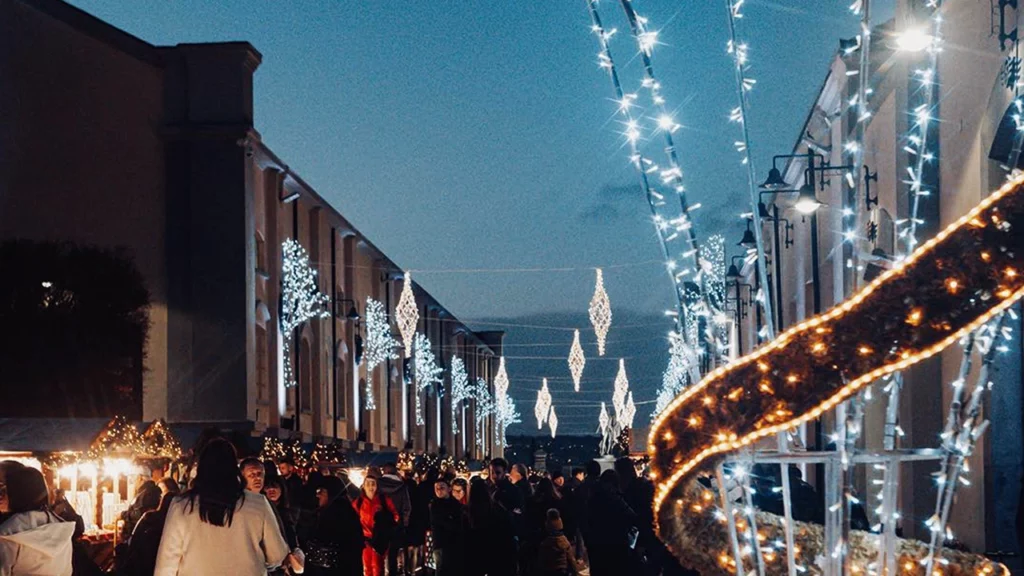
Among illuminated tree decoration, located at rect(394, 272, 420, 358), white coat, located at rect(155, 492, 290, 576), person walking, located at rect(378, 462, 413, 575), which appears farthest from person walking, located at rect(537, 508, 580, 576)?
illuminated tree decoration, located at rect(394, 272, 420, 358)

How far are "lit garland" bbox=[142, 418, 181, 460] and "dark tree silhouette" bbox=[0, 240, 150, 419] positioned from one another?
6.69 m

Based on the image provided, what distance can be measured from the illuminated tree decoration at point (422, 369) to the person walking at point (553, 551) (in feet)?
163

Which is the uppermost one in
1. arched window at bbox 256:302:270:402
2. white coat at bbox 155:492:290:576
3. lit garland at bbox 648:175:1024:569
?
arched window at bbox 256:302:270:402

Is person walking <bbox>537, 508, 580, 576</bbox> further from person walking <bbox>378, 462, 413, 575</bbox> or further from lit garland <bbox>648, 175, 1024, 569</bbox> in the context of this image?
lit garland <bbox>648, 175, 1024, 569</bbox>

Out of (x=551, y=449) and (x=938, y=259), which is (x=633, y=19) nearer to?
(x=938, y=259)

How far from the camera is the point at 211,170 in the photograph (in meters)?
36.0

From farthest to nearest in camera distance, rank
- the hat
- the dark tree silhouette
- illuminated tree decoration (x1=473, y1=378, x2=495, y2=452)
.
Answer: illuminated tree decoration (x1=473, y1=378, x2=495, y2=452) → the dark tree silhouette → the hat

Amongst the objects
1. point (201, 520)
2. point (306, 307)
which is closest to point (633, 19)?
point (201, 520)

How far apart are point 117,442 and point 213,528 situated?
15.3 metres

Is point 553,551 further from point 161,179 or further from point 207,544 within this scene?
point 161,179

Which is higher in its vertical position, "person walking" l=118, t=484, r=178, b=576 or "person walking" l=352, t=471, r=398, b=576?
"person walking" l=118, t=484, r=178, b=576

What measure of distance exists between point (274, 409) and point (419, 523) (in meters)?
18.7

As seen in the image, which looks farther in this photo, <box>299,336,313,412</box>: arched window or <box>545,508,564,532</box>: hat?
<box>299,336,313,412</box>: arched window

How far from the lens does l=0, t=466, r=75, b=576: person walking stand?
7285mm
